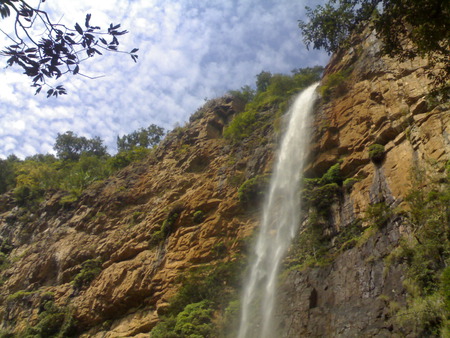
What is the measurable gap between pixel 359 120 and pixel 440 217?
7.69 meters

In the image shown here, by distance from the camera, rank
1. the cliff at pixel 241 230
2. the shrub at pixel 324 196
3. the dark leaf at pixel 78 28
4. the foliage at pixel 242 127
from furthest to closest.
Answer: the foliage at pixel 242 127
the shrub at pixel 324 196
the cliff at pixel 241 230
the dark leaf at pixel 78 28

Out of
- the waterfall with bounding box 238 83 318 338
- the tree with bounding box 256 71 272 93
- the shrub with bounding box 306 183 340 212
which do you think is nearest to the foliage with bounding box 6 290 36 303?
the waterfall with bounding box 238 83 318 338

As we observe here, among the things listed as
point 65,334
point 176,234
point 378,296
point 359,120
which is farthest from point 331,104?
point 65,334

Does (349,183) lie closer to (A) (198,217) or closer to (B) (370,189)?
(B) (370,189)

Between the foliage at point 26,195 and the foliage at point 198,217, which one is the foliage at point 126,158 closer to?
the foliage at point 26,195

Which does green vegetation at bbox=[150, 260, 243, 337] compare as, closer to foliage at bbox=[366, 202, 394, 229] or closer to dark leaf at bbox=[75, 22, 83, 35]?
foliage at bbox=[366, 202, 394, 229]

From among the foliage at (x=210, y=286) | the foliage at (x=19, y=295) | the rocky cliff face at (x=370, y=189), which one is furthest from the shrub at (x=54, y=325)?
the rocky cliff face at (x=370, y=189)

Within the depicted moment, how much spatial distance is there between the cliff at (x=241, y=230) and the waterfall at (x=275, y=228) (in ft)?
1.93

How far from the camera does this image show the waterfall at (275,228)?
13.0 metres

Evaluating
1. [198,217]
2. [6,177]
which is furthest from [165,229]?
[6,177]

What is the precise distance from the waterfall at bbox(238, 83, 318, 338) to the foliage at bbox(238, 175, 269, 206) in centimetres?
40

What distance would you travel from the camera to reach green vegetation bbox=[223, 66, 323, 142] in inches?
973

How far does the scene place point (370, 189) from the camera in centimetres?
1387

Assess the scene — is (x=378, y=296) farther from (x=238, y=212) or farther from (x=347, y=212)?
(x=238, y=212)
